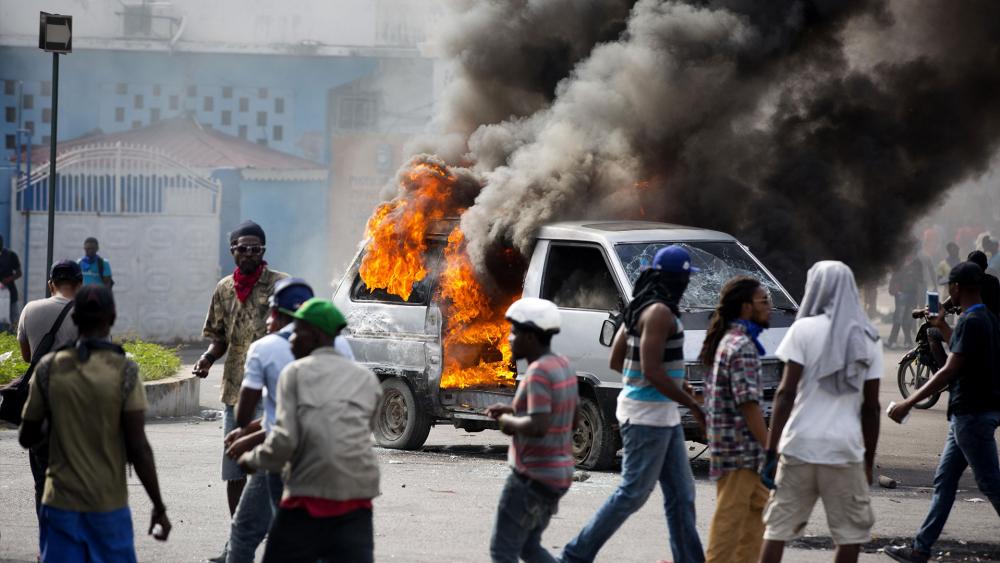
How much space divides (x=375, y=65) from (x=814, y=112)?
20138 millimetres

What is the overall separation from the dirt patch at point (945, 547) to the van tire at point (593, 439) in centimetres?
227

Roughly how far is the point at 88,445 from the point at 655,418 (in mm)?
2818

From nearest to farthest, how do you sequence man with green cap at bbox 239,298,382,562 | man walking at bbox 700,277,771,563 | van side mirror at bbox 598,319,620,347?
man with green cap at bbox 239,298,382,562, man walking at bbox 700,277,771,563, van side mirror at bbox 598,319,620,347

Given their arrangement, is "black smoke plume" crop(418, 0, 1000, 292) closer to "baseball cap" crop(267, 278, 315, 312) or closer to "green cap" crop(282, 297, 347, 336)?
"baseball cap" crop(267, 278, 315, 312)

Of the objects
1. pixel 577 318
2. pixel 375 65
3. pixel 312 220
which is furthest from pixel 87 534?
pixel 375 65

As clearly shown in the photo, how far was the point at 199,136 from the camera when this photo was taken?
32.0 m

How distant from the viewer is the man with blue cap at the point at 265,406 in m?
5.93

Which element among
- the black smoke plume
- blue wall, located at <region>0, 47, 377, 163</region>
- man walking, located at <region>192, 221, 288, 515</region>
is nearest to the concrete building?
blue wall, located at <region>0, 47, 377, 163</region>

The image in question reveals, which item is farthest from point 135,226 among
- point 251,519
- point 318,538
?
point 318,538

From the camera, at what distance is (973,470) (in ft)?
24.7

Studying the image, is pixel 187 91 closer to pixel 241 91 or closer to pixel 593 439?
pixel 241 91

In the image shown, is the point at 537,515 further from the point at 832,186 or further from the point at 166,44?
the point at 166,44

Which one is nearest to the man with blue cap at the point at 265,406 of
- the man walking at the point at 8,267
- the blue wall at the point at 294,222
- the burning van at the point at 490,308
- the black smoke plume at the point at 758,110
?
the burning van at the point at 490,308

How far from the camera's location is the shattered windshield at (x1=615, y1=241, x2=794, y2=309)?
33.9ft
